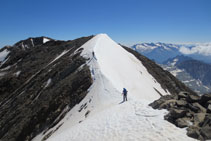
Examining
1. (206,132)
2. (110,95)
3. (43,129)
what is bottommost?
(43,129)

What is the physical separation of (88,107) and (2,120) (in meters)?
17.6

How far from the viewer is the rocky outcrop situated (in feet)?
26.2

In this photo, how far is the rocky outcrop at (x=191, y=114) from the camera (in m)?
7.97

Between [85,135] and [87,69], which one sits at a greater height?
[87,69]

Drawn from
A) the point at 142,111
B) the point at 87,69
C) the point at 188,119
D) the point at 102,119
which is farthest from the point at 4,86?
the point at 188,119

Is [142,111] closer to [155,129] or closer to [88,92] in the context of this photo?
[155,129]

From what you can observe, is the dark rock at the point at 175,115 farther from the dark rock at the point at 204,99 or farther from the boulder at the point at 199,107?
the dark rock at the point at 204,99

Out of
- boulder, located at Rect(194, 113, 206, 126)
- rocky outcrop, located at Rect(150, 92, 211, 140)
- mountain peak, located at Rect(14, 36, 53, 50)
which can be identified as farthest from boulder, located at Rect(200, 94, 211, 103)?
mountain peak, located at Rect(14, 36, 53, 50)

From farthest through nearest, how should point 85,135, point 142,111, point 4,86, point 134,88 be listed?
point 4,86 → point 134,88 → point 142,111 → point 85,135

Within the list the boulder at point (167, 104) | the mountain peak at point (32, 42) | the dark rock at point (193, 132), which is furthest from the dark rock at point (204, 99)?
the mountain peak at point (32, 42)

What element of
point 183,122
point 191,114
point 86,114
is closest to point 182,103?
point 191,114

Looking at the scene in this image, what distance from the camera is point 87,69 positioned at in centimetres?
2562

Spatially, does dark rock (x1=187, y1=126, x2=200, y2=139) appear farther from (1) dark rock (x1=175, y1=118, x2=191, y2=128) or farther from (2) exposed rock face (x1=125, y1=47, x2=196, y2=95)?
(2) exposed rock face (x1=125, y1=47, x2=196, y2=95)

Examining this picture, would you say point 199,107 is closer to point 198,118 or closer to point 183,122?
point 198,118
